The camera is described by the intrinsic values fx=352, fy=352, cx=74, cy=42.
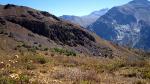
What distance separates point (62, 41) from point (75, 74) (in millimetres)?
65650

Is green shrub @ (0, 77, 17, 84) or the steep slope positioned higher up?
green shrub @ (0, 77, 17, 84)

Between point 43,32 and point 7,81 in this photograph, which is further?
point 43,32

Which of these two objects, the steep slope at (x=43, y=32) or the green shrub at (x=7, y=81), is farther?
the steep slope at (x=43, y=32)

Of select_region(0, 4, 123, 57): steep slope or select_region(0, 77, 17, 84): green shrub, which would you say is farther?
select_region(0, 4, 123, 57): steep slope

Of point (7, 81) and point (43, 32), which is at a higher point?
point (7, 81)

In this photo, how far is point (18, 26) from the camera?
258 feet

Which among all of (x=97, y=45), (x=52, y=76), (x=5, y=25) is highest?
(x=52, y=76)

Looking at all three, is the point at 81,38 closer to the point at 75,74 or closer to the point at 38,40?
the point at 38,40

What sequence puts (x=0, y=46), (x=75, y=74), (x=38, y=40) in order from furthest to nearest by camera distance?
1. (x=38, y=40)
2. (x=0, y=46)
3. (x=75, y=74)

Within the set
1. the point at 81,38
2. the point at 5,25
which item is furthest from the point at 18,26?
the point at 81,38

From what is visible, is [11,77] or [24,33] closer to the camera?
[11,77]

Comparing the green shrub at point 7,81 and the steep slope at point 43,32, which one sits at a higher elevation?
the green shrub at point 7,81

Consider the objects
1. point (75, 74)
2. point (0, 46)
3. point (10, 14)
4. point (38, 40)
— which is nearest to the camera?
point (75, 74)

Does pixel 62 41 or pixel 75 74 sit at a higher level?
pixel 75 74
